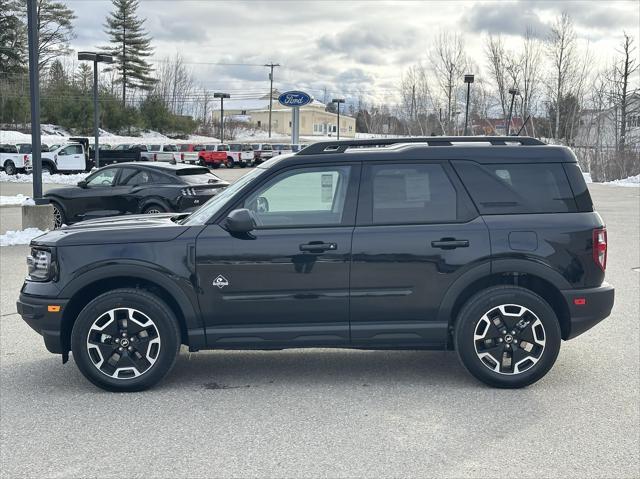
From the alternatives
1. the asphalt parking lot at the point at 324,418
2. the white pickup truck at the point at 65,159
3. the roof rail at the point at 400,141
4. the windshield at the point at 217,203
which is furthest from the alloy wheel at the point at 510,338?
the white pickup truck at the point at 65,159

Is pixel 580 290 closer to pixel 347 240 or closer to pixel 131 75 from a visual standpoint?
pixel 347 240

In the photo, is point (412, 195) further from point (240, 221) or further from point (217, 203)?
point (217, 203)

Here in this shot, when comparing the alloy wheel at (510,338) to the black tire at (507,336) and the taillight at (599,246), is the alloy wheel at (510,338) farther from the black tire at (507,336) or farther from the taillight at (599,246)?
the taillight at (599,246)

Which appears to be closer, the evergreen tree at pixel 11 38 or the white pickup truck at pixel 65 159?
the white pickup truck at pixel 65 159

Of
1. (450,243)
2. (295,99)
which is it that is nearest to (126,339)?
(450,243)

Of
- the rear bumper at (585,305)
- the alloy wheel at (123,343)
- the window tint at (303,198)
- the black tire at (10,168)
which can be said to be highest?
the black tire at (10,168)

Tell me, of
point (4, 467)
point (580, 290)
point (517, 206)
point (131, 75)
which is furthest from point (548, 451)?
point (131, 75)

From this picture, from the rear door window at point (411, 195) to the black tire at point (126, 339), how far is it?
1.75 m

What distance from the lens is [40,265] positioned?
526cm

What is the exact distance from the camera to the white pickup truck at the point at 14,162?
37.8 meters

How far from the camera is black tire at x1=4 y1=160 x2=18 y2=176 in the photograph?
37938mm

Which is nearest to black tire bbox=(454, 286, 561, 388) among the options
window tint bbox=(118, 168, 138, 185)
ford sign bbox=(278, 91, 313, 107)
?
window tint bbox=(118, 168, 138, 185)

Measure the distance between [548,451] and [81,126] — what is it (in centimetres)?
6926

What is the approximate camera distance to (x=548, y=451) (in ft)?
13.5
